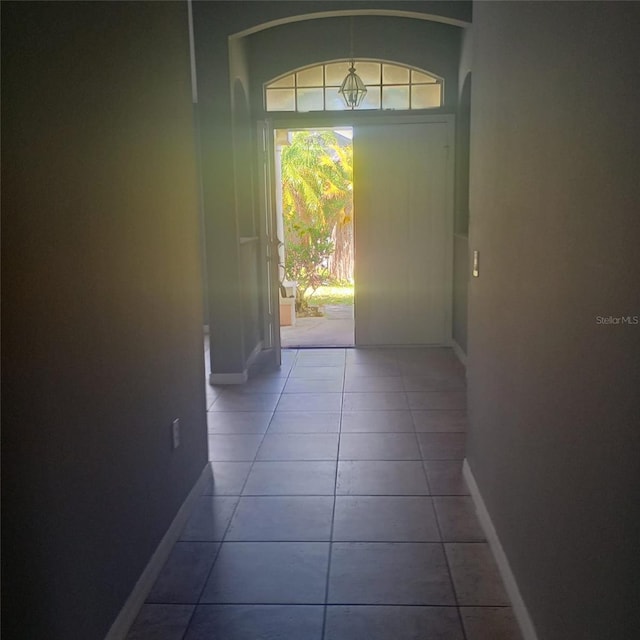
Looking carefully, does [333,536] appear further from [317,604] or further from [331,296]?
[331,296]

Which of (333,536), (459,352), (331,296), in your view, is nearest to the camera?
(333,536)

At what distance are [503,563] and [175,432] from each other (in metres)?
1.35

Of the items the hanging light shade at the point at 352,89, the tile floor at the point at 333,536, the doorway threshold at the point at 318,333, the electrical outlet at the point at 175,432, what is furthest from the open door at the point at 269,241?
the electrical outlet at the point at 175,432

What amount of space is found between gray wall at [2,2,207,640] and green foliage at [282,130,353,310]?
21.4ft

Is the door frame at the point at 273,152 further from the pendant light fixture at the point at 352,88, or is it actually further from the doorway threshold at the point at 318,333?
the doorway threshold at the point at 318,333

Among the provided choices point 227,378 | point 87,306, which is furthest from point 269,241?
point 87,306

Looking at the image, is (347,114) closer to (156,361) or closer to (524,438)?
(156,361)

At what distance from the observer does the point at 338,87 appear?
236 inches

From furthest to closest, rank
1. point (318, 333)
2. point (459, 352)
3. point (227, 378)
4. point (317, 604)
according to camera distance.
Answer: point (318, 333), point (459, 352), point (227, 378), point (317, 604)

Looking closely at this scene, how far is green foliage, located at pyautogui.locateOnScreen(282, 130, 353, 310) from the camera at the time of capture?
9422 mm

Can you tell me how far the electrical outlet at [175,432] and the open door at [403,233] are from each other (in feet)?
12.1

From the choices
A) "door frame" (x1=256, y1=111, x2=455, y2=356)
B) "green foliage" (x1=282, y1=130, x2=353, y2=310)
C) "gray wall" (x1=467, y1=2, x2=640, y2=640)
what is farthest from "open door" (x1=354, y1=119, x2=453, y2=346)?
"gray wall" (x1=467, y1=2, x2=640, y2=640)

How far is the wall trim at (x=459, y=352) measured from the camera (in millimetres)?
5701

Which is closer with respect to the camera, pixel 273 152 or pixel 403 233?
pixel 273 152
